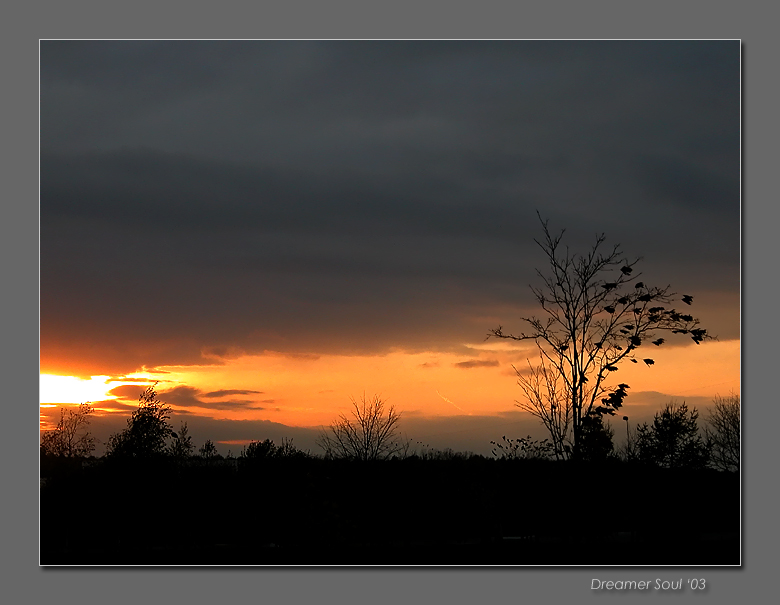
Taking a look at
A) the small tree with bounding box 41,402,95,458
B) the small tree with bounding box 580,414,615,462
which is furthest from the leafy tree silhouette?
the small tree with bounding box 580,414,615,462

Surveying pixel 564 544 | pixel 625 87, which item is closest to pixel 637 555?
pixel 564 544

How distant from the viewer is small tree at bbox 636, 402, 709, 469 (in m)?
8.39

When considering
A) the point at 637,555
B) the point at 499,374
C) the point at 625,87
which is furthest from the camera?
the point at 499,374

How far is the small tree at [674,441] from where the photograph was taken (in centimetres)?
839

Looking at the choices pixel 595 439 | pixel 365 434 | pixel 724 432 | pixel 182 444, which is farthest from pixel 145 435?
pixel 724 432

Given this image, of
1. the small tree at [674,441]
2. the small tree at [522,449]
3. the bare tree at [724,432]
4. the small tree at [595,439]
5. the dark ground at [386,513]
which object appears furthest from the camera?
the small tree at [595,439]

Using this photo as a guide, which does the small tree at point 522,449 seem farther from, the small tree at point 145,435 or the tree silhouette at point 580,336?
the small tree at point 145,435

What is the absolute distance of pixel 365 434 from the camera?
8438mm

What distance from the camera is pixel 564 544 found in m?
7.66

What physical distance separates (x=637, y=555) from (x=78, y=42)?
7509 mm

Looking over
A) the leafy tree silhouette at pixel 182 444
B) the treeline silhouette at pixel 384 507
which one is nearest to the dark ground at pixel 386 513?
the treeline silhouette at pixel 384 507

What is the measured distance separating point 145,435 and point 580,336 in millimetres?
5015

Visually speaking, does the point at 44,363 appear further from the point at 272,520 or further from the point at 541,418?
the point at 541,418

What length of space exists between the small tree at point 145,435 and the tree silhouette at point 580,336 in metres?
3.75
